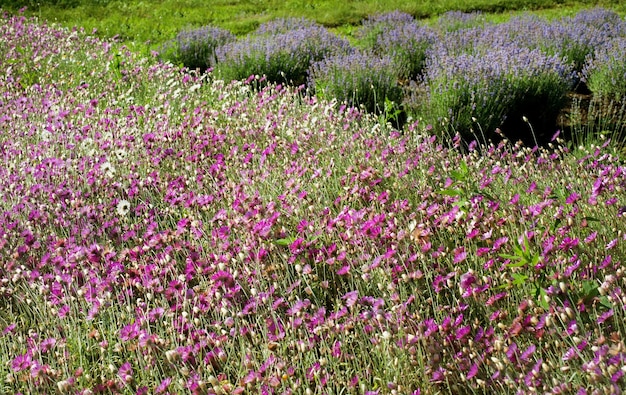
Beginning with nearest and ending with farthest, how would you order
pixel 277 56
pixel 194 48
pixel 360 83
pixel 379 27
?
pixel 360 83 < pixel 277 56 < pixel 194 48 < pixel 379 27

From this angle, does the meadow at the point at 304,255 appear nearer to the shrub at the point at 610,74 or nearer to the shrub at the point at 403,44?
the shrub at the point at 610,74

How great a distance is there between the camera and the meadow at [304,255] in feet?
6.96

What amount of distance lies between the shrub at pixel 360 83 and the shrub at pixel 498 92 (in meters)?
0.38

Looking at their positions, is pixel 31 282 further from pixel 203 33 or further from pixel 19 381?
pixel 203 33

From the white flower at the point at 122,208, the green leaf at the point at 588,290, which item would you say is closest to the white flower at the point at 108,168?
the white flower at the point at 122,208

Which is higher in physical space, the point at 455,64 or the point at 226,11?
the point at 455,64

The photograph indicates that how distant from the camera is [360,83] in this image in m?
5.69

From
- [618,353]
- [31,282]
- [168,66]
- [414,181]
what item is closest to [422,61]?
[168,66]

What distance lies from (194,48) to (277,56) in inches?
75.8

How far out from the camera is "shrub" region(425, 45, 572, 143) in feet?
16.2

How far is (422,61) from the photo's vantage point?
7.18 m

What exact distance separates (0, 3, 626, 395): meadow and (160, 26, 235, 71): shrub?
3.09 metres

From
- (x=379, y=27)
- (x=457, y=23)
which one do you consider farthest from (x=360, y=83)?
(x=457, y=23)

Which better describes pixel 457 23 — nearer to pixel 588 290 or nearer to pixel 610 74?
pixel 610 74
